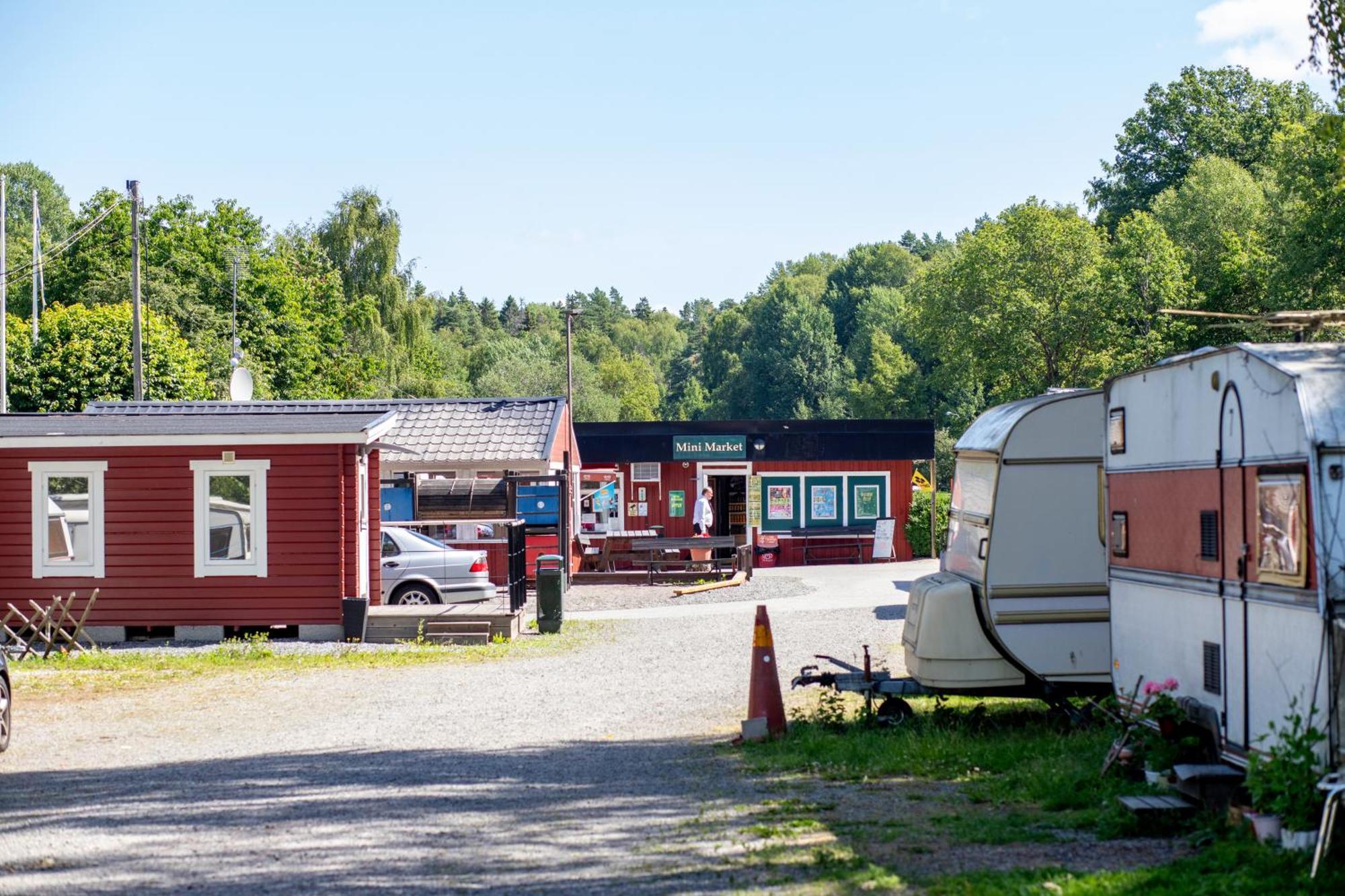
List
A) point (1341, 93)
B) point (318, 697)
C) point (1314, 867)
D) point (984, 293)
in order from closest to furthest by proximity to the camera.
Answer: point (1314, 867), point (1341, 93), point (318, 697), point (984, 293)

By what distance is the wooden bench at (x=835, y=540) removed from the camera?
117 ft

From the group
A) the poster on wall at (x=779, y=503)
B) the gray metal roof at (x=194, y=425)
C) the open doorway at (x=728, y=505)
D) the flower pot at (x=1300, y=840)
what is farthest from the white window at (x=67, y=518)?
the open doorway at (x=728, y=505)

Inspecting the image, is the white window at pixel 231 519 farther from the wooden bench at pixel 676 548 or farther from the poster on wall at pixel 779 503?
the poster on wall at pixel 779 503

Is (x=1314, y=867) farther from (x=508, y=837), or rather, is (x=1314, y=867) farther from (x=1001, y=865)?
(x=508, y=837)

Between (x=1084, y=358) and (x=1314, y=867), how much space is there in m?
46.2

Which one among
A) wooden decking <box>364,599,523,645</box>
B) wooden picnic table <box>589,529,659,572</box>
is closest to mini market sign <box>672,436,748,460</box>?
wooden picnic table <box>589,529,659,572</box>

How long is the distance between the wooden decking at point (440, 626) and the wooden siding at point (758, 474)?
17029 millimetres

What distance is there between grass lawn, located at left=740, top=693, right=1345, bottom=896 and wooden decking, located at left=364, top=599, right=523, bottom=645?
8409 mm

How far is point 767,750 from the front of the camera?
10.3 metres

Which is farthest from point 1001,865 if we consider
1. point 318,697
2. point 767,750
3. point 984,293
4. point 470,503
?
point 984,293

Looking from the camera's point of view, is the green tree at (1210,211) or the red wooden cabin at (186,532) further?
the green tree at (1210,211)

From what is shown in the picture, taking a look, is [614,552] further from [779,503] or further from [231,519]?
[231,519]

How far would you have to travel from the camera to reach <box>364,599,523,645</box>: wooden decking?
18594mm

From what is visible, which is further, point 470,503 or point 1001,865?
point 470,503
